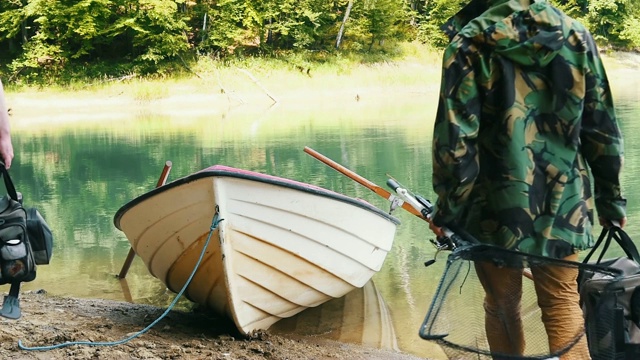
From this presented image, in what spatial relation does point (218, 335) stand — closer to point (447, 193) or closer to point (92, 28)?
point (447, 193)

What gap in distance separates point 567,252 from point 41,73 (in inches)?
1266

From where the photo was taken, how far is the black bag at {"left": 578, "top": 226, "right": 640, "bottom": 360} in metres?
2.29

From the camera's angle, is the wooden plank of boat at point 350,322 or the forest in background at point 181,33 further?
the forest in background at point 181,33

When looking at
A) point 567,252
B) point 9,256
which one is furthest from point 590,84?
point 9,256

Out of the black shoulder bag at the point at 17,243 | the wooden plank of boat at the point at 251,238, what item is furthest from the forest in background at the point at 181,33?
the black shoulder bag at the point at 17,243

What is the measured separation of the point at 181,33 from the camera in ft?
113

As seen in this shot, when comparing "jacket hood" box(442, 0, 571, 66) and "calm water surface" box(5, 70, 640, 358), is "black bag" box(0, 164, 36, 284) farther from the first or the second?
"calm water surface" box(5, 70, 640, 358)

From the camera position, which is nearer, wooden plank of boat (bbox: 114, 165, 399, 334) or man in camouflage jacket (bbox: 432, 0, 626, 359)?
man in camouflage jacket (bbox: 432, 0, 626, 359)

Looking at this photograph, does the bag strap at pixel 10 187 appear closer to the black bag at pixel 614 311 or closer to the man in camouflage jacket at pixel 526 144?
the man in camouflage jacket at pixel 526 144

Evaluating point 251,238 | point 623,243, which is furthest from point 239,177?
point 623,243

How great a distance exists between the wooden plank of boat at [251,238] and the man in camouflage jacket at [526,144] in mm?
1848

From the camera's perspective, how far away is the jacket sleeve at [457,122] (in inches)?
95.1

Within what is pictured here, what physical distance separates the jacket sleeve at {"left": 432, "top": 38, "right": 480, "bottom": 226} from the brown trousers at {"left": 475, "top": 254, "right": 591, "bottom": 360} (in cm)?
30

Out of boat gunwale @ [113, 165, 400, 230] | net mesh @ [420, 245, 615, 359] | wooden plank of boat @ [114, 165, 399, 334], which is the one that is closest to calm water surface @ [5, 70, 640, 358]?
wooden plank of boat @ [114, 165, 399, 334]
